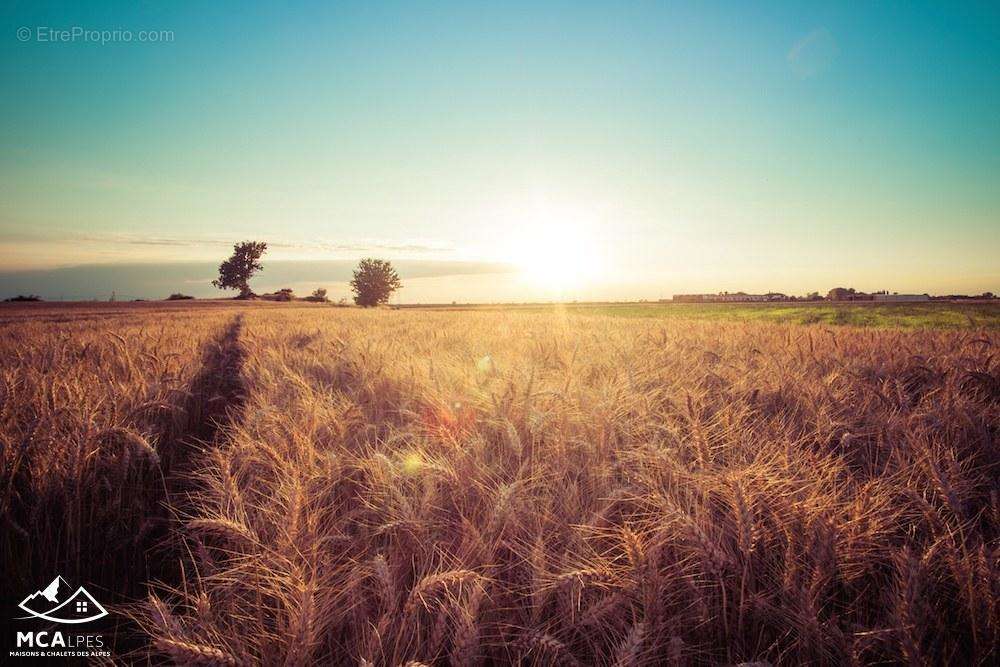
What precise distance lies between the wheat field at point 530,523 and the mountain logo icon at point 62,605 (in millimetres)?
105

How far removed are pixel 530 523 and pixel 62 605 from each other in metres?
1.69

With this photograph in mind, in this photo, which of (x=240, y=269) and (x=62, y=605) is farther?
(x=240, y=269)

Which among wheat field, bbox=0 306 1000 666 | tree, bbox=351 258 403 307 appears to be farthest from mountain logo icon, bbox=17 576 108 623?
tree, bbox=351 258 403 307

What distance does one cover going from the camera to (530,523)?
5.17 feet

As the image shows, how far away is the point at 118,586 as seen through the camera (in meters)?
1.69

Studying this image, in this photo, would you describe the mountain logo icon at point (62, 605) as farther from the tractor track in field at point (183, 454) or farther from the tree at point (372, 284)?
the tree at point (372, 284)

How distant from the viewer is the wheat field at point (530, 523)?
3.57ft

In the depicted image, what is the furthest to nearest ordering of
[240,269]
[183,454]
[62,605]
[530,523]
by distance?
[240,269]
[183,454]
[530,523]
[62,605]

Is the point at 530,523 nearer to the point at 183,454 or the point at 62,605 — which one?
the point at 62,605

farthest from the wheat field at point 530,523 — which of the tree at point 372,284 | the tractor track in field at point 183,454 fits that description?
the tree at point 372,284

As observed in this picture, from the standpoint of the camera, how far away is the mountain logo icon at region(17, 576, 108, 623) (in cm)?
143

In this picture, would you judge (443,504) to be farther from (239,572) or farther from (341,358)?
(341,358)

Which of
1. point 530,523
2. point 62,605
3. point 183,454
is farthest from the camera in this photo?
point 183,454

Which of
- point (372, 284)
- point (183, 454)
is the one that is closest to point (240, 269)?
point (372, 284)
